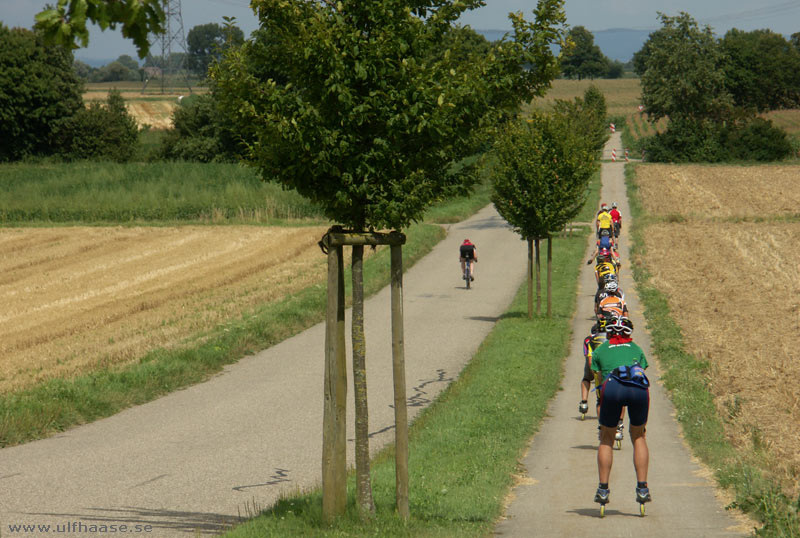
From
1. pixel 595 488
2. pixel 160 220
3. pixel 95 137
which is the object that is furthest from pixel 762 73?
pixel 595 488

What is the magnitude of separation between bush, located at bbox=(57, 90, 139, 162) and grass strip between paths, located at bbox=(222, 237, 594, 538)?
59.7 meters

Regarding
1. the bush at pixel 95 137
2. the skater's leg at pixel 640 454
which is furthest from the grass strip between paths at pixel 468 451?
the bush at pixel 95 137

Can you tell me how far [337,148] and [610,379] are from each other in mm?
3355

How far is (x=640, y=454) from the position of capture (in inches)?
353

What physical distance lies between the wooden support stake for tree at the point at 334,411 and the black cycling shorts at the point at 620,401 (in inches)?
98.6

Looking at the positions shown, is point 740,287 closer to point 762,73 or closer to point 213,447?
point 213,447

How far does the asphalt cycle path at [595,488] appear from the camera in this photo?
852 cm

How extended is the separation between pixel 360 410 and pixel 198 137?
215 ft

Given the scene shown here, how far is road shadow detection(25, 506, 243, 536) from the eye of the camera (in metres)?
9.43

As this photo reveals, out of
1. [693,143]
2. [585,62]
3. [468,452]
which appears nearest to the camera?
[468,452]

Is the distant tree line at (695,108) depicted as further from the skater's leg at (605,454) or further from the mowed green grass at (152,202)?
the skater's leg at (605,454)

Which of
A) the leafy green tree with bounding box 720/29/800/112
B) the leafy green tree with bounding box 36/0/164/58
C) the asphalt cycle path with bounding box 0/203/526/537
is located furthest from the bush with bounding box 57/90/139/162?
the leafy green tree with bounding box 36/0/164/58

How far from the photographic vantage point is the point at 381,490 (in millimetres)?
9711

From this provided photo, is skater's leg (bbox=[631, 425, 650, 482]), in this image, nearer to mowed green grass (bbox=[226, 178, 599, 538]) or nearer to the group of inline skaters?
the group of inline skaters
